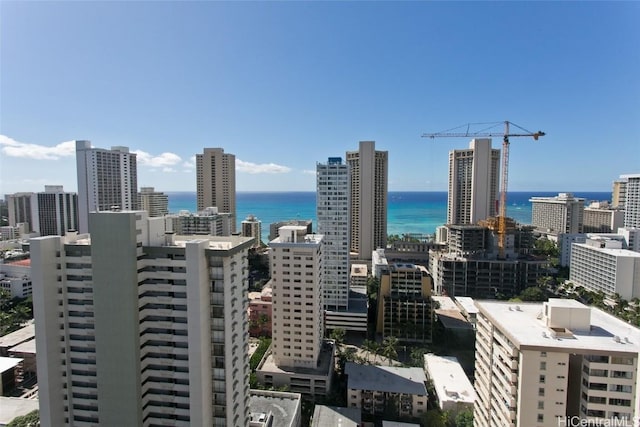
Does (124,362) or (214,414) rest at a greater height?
(124,362)

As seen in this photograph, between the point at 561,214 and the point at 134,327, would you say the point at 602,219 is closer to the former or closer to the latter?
the point at 561,214

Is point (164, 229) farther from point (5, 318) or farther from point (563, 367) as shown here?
point (5, 318)

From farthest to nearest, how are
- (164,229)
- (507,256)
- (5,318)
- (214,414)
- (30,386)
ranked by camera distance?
(507,256)
(5,318)
(30,386)
(164,229)
(214,414)

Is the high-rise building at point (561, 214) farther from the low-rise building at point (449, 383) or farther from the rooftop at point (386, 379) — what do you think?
the rooftop at point (386, 379)

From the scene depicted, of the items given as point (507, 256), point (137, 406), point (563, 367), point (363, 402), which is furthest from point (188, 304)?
point (507, 256)

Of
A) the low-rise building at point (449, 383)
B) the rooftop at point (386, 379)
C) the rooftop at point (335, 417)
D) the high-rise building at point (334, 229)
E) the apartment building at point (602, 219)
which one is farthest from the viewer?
the apartment building at point (602, 219)

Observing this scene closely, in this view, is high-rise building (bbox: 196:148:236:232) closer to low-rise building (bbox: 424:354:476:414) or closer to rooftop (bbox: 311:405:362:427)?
Result: low-rise building (bbox: 424:354:476:414)

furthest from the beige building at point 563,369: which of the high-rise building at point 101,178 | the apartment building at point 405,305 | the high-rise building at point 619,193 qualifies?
the high-rise building at point 619,193
